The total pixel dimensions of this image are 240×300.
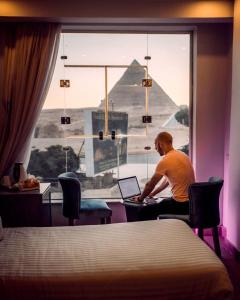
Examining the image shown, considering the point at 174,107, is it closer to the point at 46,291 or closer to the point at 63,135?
the point at 63,135

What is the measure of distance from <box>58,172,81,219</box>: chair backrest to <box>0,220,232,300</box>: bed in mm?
1132

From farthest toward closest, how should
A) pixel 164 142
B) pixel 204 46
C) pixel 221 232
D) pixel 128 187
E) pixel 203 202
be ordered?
1. pixel 221 232
2. pixel 204 46
3. pixel 128 187
4. pixel 164 142
5. pixel 203 202

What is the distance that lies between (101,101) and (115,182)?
3.41ft

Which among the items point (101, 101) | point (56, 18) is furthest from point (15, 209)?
point (56, 18)

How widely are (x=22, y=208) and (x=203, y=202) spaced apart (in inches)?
69.0

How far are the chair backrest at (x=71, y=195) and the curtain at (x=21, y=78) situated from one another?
0.72 m

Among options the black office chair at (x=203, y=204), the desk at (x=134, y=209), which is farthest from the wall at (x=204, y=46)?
the desk at (x=134, y=209)

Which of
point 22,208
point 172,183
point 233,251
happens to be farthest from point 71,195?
point 233,251

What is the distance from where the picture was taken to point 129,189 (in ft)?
12.4

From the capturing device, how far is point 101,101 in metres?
4.32

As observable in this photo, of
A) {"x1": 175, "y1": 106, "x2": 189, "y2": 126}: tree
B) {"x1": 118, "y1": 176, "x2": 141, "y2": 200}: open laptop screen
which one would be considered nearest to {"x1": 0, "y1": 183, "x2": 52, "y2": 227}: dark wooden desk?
{"x1": 118, "y1": 176, "x2": 141, "y2": 200}: open laptop screen

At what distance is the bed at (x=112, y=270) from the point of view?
198cm

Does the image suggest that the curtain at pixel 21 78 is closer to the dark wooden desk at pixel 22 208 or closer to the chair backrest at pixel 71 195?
the dark wooden desk at pixel 22 208

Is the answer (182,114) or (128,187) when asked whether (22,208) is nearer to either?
(128,187)
